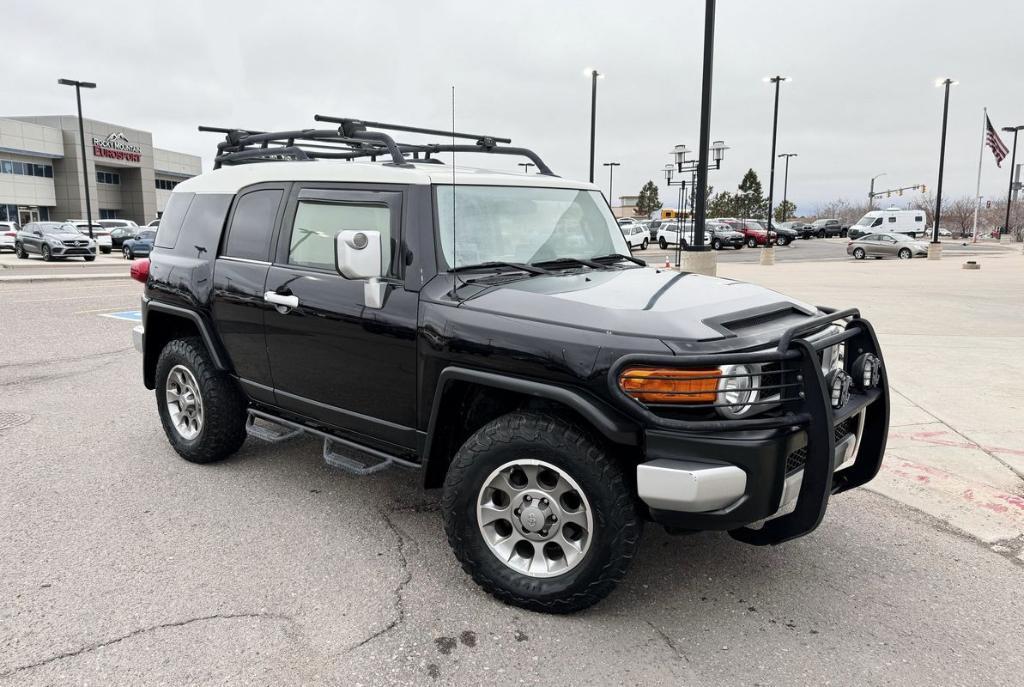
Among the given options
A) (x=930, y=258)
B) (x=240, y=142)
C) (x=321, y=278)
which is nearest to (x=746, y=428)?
(x=321, y=278)

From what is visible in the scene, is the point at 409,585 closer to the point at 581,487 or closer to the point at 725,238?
the point at 581,487

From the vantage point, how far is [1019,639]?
10.1 ft

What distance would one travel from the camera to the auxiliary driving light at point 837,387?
3.30m

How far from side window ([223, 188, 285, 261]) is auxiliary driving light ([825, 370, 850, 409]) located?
10.1 ft

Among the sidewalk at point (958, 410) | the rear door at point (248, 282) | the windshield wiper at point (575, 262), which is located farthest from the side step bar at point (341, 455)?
the sidewalk at point (958, 410)

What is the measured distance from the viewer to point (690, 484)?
9.02ft

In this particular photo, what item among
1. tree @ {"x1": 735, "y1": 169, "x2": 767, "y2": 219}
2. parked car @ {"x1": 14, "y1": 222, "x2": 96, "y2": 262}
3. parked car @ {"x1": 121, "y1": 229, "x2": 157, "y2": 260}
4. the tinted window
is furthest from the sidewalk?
tree @ {"x1": 735, "y1": 169, "x2": 767, "y2": 219}

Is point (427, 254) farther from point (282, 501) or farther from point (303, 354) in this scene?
point (282, 501)

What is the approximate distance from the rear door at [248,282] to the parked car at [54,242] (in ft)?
96.2

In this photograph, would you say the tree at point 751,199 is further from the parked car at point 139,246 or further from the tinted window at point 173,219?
the tinted window at point 173,219

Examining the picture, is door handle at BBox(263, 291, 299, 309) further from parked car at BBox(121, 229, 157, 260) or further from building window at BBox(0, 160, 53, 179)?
building window at BBox(0, 160, 53, 179)

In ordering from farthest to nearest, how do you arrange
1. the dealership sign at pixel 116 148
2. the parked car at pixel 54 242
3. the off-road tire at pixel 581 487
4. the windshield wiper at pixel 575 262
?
the dealership sign at pixel 116 148 < the parked car at pixel 54 242 < the windshield wiper at pixel 575 262 < the off-road tire at pixel 581 487

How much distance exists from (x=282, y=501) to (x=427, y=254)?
6.13 ft

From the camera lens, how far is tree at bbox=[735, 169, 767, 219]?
9950 cm
